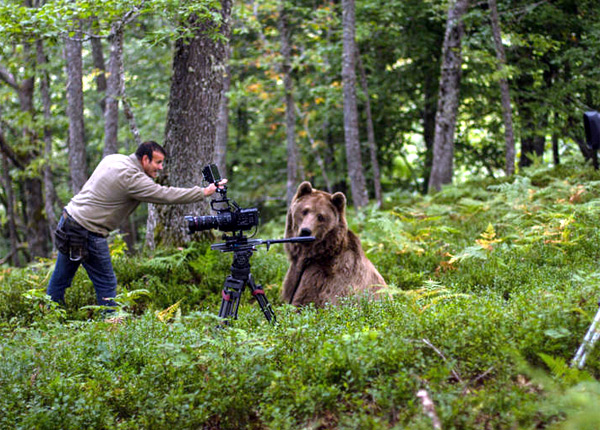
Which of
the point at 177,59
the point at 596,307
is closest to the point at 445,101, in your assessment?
the point at 177,59

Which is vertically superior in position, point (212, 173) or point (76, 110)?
point (76, 110)

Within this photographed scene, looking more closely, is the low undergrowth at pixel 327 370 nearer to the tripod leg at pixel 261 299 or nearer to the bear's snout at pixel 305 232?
the tripod leg at pixel 261 299

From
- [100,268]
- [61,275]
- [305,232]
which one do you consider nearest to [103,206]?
[100,268]

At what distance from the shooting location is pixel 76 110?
14562mm

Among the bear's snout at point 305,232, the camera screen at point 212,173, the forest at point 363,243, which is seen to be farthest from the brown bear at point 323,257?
the camera screen at point 212,173

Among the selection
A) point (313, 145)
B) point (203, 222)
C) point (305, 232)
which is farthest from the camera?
point (313, 145)

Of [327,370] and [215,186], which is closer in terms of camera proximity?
[327,370]

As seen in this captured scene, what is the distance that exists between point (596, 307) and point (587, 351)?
0.72 meters

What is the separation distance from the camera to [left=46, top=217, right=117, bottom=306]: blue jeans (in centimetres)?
686

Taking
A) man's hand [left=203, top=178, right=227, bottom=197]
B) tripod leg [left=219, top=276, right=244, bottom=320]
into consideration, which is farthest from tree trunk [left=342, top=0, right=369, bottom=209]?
tripod leg [left=219, top=276, right=244, bottom=320]

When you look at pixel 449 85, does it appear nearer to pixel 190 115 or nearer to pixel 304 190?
pixel 190 115

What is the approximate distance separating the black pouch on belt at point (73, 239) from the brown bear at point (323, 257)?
2645mm

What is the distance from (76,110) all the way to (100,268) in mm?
9145

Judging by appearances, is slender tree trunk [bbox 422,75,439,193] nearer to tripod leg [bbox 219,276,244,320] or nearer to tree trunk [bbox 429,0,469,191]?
tree trunk [bbox 429,0,469,191]
